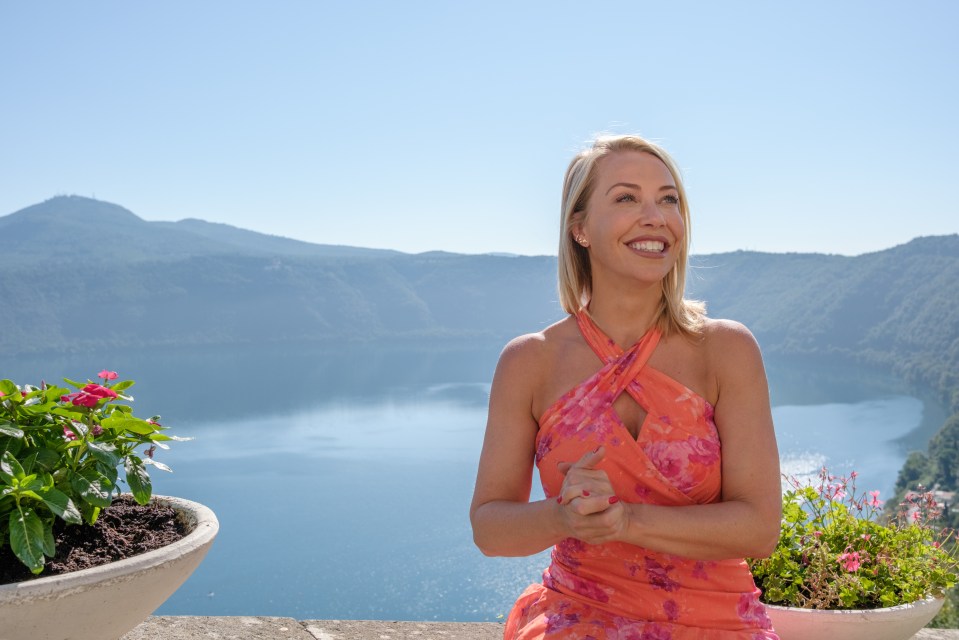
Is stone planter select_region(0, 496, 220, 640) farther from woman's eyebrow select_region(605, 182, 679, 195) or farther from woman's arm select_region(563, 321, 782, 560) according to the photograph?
woman's eyebrow select_region(605, 182, 679, 195)

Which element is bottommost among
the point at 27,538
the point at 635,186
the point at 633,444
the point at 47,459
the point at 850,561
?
the point at 850,561

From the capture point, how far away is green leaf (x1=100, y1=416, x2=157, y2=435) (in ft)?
6.06

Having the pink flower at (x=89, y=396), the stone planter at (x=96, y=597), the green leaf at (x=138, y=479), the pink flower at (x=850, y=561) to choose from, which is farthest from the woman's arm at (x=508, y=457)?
the pink flower at (x=850, y=561)

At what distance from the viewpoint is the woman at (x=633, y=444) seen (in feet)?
4.42

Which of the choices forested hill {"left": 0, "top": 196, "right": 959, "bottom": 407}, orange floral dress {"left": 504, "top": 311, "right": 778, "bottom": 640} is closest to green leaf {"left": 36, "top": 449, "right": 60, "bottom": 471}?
orange floral dress {"left": 504, "top": 311, "right": 778, "bottom": 640}

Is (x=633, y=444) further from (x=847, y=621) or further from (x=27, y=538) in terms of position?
(x=27, y=538)

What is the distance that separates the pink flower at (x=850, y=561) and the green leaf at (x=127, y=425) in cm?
181

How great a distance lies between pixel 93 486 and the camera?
181 centimetres

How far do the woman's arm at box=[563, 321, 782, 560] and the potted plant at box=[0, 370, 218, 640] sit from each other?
38.2 inches

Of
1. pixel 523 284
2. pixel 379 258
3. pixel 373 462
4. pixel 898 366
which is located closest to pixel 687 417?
pixel 373 462

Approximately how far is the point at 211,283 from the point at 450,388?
48.8 metres

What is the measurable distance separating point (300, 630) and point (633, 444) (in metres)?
1.53

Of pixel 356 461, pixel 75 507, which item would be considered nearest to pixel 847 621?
pixel 75 507

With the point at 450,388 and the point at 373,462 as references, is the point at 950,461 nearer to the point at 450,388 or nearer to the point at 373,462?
the point at 373,462
